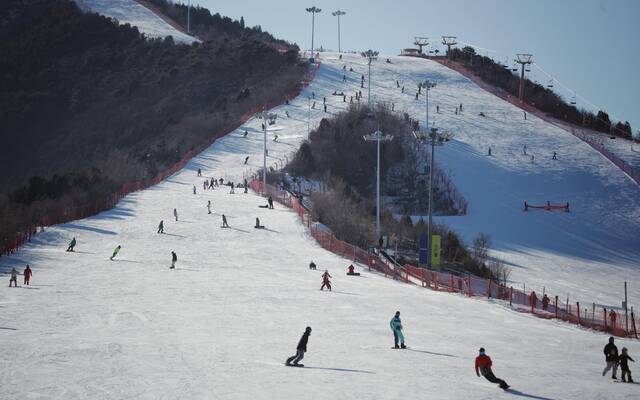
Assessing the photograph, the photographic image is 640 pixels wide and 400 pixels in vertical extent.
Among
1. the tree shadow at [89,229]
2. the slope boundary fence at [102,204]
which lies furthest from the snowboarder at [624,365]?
the tree shadow at [89,229]

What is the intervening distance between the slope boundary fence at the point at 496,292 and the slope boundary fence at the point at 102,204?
44.4 ft

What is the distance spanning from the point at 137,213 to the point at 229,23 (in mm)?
116448

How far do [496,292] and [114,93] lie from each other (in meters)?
98.8

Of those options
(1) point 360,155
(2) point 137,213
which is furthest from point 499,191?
(2) point 137,213

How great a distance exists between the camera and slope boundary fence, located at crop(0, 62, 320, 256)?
37750 mm

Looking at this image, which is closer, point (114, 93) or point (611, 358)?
point (611, 358)

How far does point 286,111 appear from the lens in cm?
8362

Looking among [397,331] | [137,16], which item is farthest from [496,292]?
[137,16]

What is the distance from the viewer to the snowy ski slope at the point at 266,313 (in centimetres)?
1622

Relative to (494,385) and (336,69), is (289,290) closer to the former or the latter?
(494,385)

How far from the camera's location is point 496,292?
32.9 m

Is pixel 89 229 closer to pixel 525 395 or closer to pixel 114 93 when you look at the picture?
pixel 525 395

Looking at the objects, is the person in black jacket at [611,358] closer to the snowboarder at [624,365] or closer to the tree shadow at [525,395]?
the snowboarder at [624,365]

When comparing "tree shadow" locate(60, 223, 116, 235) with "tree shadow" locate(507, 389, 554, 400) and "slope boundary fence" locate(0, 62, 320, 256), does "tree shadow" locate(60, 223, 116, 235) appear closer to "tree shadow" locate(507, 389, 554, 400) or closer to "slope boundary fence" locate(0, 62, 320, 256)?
"slope boundary fence" locate(0, 62, 320, 256)
